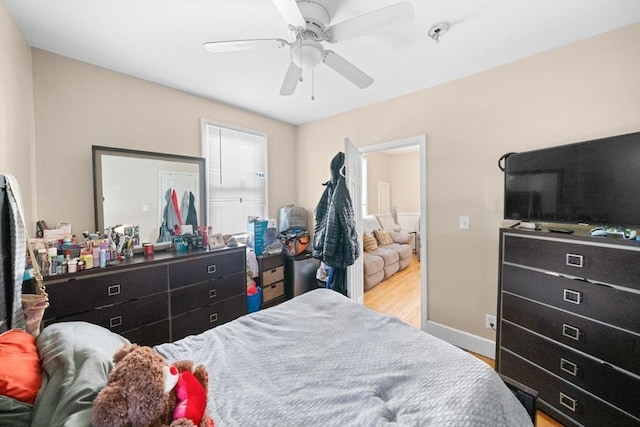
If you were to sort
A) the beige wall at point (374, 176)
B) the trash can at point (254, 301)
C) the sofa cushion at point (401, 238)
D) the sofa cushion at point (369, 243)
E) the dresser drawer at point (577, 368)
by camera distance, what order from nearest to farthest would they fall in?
the dresser drawer at point (577, 368), the trash can at point (254, 301), the sofa cushion at point (369, 243), the sofa cushion at point (401, 238), the beige wall at point (374, 176)

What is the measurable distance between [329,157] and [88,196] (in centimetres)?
257

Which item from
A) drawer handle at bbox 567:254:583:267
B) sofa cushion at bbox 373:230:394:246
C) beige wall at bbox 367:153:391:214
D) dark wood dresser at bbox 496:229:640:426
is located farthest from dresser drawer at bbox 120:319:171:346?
beige wall at bbox 367:153:391:214

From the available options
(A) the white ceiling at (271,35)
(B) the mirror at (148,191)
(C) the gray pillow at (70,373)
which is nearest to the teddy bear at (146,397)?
(C) the gray pillow at (70,373)

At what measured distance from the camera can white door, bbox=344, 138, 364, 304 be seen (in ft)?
8.65

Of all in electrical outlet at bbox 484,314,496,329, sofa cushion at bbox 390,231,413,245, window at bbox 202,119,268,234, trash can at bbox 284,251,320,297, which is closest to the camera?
electrical outlet at bbox 484,314,496,329

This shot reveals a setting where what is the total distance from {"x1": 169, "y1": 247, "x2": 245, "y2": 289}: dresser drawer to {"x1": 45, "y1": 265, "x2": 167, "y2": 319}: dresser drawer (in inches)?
3.8

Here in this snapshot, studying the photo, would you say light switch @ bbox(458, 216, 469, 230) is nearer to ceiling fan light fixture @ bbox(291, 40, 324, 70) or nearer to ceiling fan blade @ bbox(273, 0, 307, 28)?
ceiling fan light fixture @ bbox(291, 40, 324, 70)

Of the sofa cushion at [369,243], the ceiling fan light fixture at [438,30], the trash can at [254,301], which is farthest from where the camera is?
the sofa cushion at [369,243]

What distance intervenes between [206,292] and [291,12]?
2250mm

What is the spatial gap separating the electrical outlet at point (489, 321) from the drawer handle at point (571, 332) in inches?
29.8

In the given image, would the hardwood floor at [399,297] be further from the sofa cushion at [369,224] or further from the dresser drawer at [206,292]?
the dresser drawer at [206,292]

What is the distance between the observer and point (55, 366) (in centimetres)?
82

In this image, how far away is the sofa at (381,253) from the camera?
3911 mm

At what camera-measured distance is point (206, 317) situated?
92.6 inches
